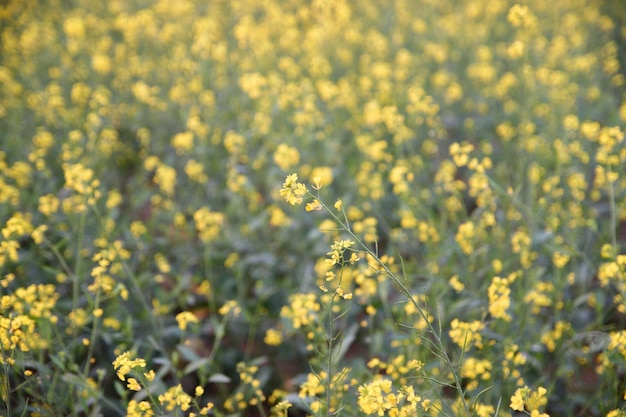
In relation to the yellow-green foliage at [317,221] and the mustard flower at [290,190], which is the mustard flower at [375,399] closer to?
the yellow-green foliage at [317,221]

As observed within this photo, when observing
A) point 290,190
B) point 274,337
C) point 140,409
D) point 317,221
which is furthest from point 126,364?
point 317,221

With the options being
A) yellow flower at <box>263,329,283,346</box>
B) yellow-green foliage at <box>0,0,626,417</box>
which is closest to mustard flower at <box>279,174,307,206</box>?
yellow-green foliage at <box>0,0,626,417</box>

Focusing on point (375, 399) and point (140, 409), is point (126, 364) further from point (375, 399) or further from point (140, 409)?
point (375, 399)

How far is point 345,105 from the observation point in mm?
4598

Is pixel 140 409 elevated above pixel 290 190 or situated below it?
below

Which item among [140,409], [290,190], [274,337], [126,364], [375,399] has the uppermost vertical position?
[290,190]

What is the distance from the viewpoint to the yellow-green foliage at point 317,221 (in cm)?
228

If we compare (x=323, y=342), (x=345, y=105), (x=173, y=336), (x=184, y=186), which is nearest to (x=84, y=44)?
(x=184, y=186)

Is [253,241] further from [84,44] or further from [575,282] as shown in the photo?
[84,44]

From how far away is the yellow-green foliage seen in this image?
228cm

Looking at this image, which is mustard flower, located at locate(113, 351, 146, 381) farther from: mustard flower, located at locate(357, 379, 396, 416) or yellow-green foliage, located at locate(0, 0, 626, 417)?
mustard flower, located at locate(357, 379, 396, 416)

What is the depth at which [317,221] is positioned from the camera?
11.0 feet

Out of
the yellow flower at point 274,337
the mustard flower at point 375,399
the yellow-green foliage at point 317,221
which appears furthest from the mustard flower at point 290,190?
the yellow flower at point 274,337

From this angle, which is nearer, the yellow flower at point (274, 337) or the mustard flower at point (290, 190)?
the mustard flower at point (290, 190)
